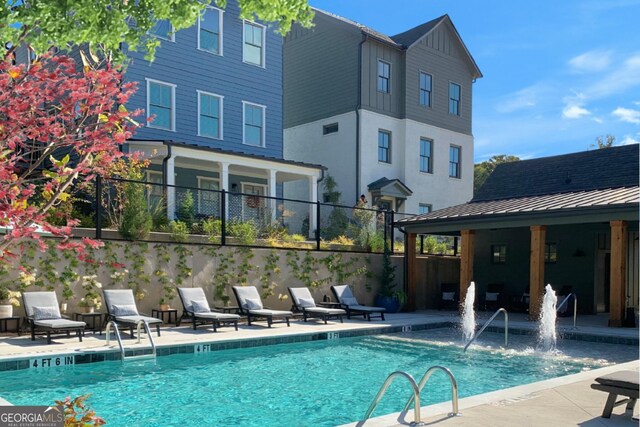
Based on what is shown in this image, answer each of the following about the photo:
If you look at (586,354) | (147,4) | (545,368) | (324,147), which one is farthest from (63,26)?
(324,147)

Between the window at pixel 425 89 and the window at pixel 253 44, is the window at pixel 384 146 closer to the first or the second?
Result: the window at pixel 425 89

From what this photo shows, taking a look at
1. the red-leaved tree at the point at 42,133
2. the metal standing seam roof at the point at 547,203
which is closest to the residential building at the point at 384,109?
the metal standing seam roof at the point at 547,203

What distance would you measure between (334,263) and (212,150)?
15.9 ft

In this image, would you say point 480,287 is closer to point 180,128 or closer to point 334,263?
point 334,263

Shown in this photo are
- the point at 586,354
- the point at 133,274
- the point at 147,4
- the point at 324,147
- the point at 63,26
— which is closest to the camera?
the point at 63,26

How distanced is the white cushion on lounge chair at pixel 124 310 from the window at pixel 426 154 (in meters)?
15.9

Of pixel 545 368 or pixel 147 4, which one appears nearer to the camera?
pixel 147 4

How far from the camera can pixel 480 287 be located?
20.9 metres

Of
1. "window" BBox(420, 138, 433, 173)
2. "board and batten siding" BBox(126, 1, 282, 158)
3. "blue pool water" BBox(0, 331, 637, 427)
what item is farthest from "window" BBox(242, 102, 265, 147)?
"blue pool water" BBox(0, 331, 637, 427)

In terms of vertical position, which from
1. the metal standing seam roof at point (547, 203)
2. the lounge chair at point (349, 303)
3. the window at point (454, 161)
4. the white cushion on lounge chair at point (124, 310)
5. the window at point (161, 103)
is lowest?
the lounge chair at point (349, 303)

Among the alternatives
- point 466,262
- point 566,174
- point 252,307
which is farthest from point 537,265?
point 252,307

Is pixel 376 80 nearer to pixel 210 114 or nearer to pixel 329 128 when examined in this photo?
pixel 329 128

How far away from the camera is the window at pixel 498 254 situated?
20.3 m

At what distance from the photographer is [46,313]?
10.6 m
